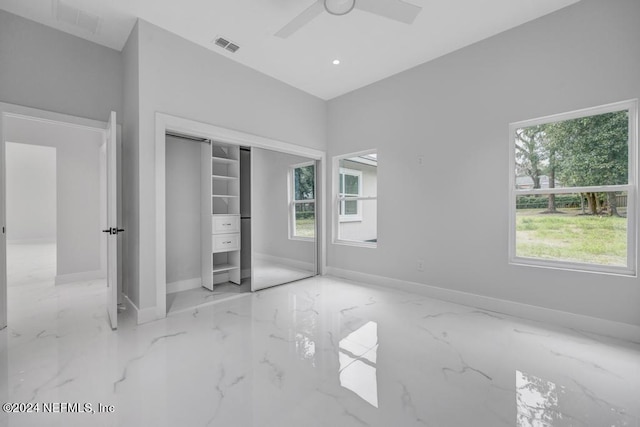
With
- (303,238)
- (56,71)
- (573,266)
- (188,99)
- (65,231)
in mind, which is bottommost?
(573,266)

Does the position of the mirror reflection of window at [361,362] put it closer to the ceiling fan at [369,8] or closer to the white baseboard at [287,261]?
the white baseboard at [287,261]

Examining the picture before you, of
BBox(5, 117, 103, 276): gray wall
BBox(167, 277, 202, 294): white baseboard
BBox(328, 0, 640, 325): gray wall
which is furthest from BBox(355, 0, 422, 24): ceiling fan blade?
BBox(5, 117, 103, 276): gray wall

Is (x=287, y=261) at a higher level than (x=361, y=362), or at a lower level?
higher

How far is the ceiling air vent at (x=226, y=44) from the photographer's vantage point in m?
3.19

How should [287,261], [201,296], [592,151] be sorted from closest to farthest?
[592,151] → [201,296] → [287,261]

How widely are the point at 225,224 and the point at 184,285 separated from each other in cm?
107

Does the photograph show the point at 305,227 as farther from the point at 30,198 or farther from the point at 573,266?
the point at 30,198

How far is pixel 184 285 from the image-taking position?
400 cm

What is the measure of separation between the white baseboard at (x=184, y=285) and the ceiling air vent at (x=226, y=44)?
10.4ft

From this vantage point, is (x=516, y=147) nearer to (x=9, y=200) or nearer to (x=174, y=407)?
(x=174, y=407)

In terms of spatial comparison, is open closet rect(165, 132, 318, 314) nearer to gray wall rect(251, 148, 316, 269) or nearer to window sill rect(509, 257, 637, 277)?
gray wall rect(251, 148, 316, 269)

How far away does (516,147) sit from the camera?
122 inches

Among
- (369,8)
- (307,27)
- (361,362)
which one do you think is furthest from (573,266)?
(307,27)

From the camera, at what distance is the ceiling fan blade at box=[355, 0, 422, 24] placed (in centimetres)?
206
